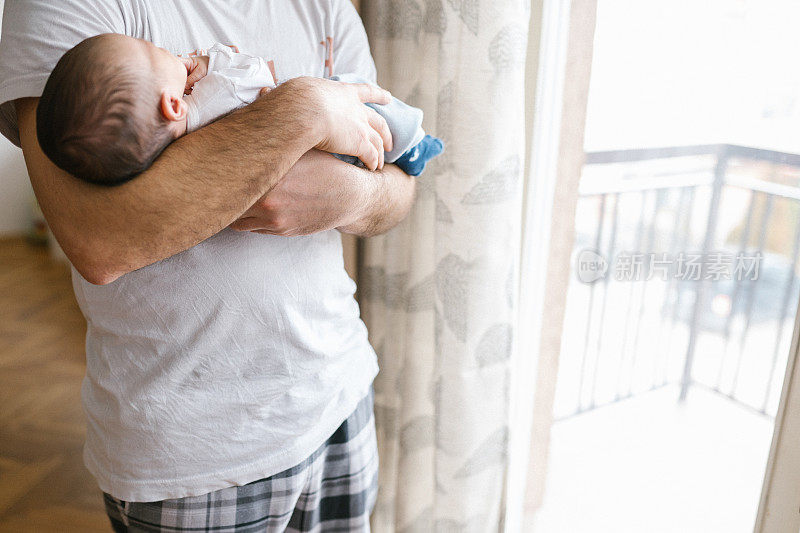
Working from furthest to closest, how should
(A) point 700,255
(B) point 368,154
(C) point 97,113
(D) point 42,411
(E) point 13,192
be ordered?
1. (E) point 13,192
2. (D) point 42,411
3. (A) point 700,255
4. (B) point 368,154
5. (C) point 97,113

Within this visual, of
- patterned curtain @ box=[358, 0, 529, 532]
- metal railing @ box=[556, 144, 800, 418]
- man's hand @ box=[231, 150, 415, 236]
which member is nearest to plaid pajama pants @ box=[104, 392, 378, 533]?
patterned curtain @ box=[358, 0, 529, 532]

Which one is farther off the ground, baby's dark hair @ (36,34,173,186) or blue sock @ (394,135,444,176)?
baby's dark hair @ (36,34,173,186)

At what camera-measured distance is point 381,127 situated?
1001 millimetres

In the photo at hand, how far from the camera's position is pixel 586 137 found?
5.20 feet

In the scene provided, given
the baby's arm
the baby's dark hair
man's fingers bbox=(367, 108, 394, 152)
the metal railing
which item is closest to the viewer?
the baby's dark hair

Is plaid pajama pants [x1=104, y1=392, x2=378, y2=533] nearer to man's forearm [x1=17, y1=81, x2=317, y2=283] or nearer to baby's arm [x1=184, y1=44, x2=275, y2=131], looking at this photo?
man's forearm [x1=17, y1=81, x2=317, y2=283]

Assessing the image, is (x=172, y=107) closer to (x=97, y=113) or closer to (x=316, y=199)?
(x=97, y=113)

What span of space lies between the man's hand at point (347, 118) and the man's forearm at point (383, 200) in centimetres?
3

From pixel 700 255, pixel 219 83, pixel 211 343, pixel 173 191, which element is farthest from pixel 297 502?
pixel 700 255

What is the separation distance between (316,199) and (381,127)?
176 millimetres

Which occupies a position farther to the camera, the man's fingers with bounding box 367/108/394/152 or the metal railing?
the metal railing

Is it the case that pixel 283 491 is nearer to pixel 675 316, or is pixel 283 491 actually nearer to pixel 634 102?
pixel 675 316

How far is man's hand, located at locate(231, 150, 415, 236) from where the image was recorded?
2.94ft

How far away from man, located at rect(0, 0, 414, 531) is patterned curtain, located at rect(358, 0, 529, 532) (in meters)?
0.25
